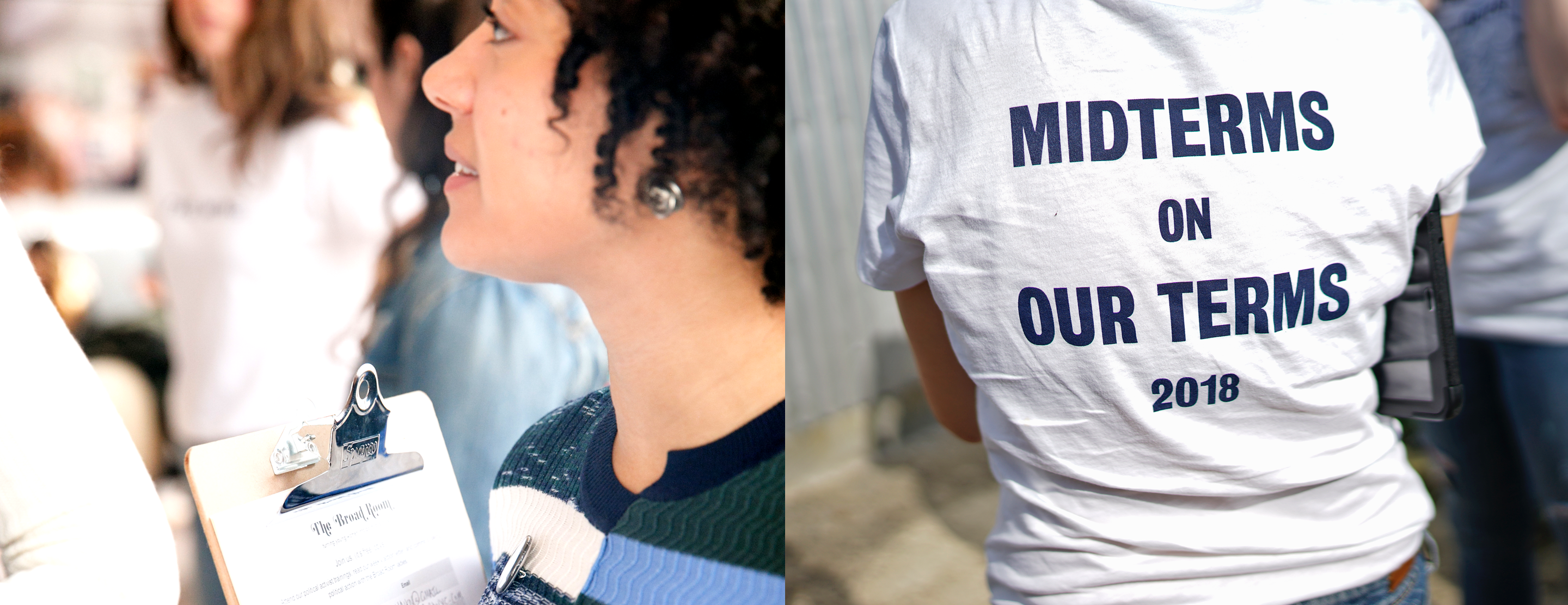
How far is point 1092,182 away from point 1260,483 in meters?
0.29

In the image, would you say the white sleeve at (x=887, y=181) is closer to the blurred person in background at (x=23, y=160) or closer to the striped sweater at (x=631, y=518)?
the striped sweater at (x=631, y=518)

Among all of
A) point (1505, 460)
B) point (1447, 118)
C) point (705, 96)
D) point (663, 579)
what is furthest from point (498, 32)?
point (1505, 460)

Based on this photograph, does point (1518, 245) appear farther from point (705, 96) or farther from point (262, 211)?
point (262, 211)

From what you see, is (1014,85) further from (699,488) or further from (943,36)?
(699,488)

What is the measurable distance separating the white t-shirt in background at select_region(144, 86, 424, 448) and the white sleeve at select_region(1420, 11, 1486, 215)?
2.85 feet

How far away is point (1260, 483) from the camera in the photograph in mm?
796

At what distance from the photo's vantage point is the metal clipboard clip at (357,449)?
0.77 meters

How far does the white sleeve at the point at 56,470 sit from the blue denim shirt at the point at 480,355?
0.62ft

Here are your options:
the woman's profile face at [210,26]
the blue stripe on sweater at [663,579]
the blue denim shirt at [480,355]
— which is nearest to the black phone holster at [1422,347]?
the blue stripe on sweater at [663,579]

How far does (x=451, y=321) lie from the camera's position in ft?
2.73

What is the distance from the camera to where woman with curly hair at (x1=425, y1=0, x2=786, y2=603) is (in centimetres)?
85

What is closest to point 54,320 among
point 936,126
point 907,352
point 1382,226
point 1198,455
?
point 936,126

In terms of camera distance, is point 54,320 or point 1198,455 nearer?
point 54,320

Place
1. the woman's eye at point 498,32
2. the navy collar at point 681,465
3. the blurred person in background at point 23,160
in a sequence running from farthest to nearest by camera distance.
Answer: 1. the navy collar at point 681,465
2. the woman's eye at point 498,32
3. the blurred person in background at point 23,160
